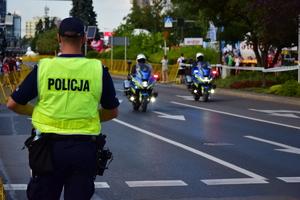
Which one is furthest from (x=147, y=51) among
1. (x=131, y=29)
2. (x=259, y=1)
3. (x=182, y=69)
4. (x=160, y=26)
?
(x=160, y=26)

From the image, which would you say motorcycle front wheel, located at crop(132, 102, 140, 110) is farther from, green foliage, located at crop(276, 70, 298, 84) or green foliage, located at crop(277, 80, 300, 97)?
green foliage, located at crop(276, 70, 298, 84)

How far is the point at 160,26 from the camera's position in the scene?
470ft

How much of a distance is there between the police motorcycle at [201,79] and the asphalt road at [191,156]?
3.69 meters

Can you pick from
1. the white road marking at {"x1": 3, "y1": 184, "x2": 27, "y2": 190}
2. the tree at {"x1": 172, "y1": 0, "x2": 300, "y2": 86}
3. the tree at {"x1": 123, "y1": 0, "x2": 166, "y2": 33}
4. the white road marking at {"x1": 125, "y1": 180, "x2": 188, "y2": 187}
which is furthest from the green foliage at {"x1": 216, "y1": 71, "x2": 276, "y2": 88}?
the tree at {"x1": 123, "y1": 0, "x2": 166, "y2": 33}

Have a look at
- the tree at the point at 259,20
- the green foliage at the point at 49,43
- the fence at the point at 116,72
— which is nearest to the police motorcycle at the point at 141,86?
the fence at the point at 116,72

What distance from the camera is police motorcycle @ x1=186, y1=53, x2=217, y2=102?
24031 millimetres

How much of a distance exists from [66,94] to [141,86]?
15.5 meters

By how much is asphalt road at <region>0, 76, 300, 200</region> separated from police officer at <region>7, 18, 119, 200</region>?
331cm

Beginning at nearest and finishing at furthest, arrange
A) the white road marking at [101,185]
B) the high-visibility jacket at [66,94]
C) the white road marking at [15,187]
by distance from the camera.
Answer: the high-visibility jacket at [66,94] → the white road marking at [15,187] → the white road marking at [101,185]

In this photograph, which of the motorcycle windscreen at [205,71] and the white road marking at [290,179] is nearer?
the white road marking at [290,179]

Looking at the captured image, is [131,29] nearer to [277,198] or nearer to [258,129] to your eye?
[258,129]

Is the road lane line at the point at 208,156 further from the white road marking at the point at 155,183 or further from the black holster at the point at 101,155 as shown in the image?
the black holster at the point at 101,155

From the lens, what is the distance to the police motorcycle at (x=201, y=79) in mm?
24031

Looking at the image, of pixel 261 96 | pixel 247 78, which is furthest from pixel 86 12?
pixel 261 96
